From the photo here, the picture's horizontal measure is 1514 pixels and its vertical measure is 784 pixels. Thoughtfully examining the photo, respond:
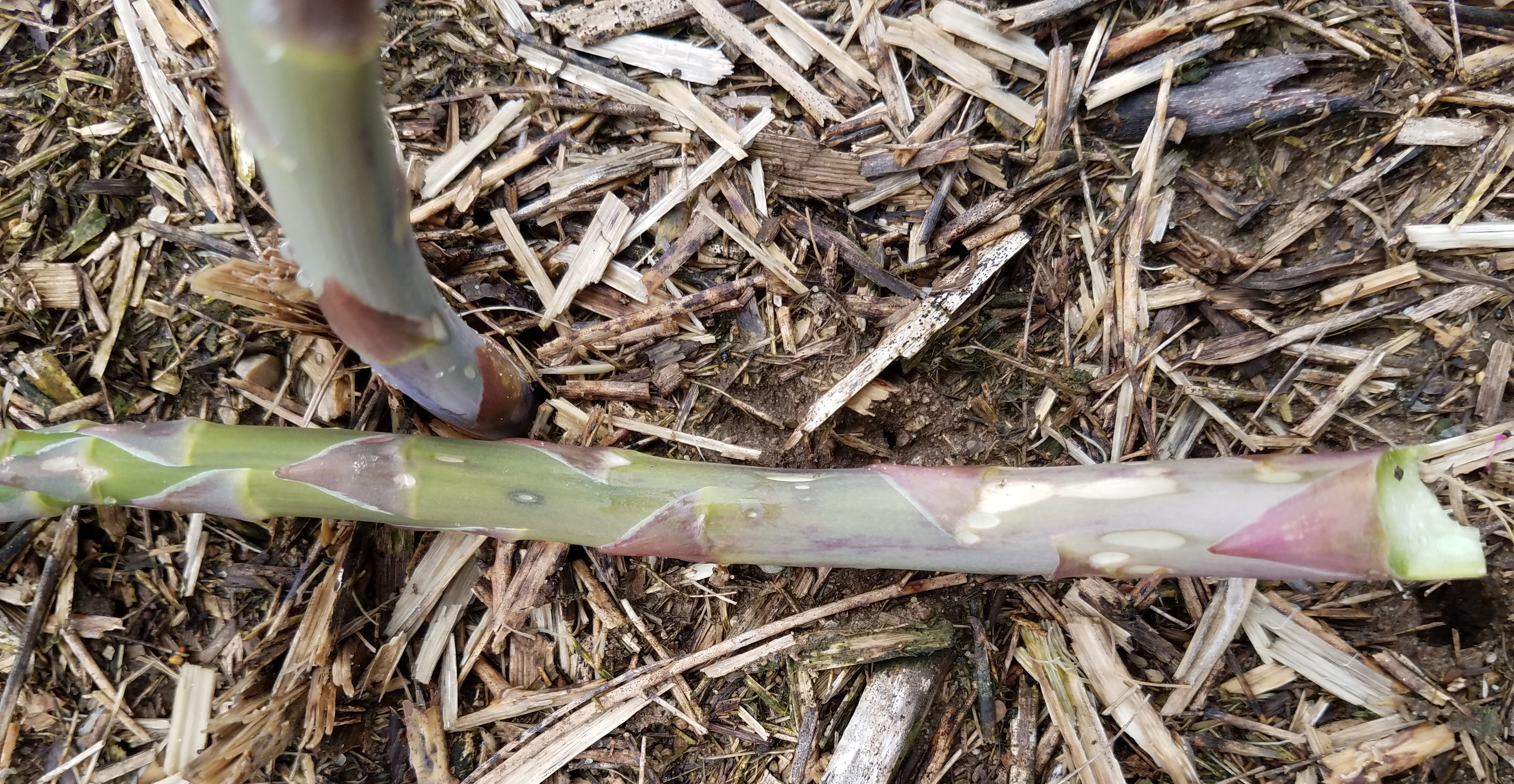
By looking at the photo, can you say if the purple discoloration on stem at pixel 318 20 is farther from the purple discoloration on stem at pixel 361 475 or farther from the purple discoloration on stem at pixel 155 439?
the purple discoloration on stem at pixel 155 439

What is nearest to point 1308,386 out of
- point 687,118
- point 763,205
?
point 763,205

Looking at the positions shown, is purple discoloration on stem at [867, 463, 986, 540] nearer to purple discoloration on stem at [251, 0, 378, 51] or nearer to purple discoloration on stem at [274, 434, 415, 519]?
purple discoloration on stem at [274, 434, 415, 519]

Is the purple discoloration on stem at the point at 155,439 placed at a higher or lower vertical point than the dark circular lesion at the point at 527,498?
higher

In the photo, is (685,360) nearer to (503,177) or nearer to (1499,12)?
(503,177)

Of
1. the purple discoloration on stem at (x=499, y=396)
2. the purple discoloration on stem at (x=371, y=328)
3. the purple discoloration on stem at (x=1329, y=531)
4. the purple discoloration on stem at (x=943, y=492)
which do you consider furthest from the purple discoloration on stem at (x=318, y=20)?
the purple discoloration on stem at (x=1329, y=531)

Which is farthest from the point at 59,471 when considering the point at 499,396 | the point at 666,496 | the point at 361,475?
the point at 666,496

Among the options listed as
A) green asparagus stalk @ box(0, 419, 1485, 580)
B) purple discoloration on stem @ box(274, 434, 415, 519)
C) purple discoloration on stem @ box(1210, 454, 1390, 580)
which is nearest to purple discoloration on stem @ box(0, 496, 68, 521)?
green asparagus stalk @ box(0, 419, 1485, 580)

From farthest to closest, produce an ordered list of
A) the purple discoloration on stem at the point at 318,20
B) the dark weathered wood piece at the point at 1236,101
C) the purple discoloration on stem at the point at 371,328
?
the dark weathered wood piece at the point at 1236,101 < the purple discoloration on stem at the point at 371,328 < the purple discoloration on stem at the point at 318,20
